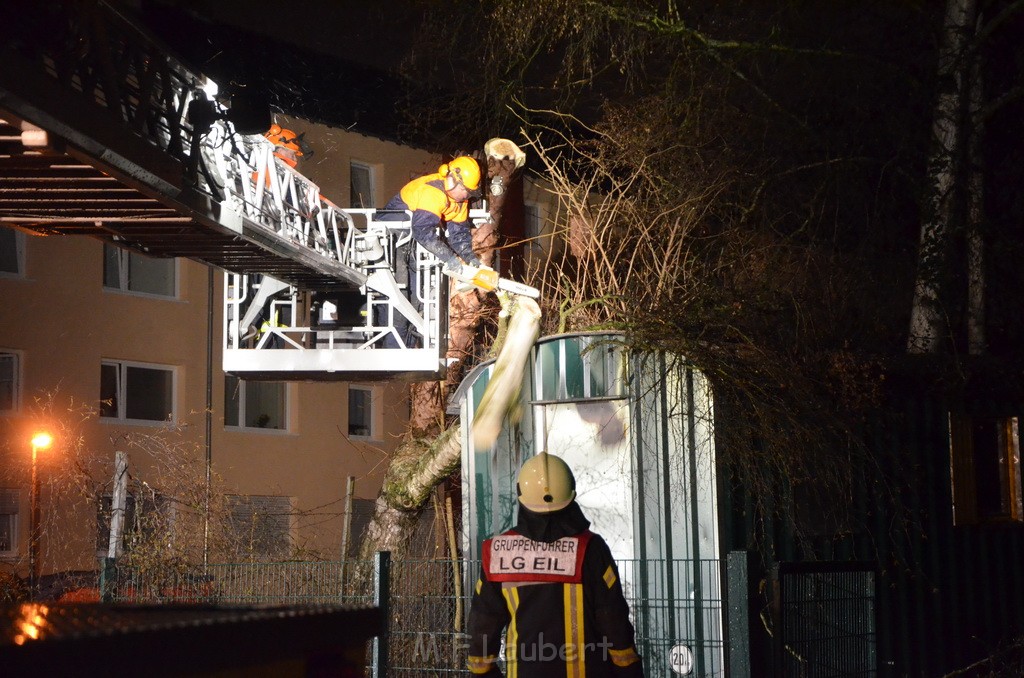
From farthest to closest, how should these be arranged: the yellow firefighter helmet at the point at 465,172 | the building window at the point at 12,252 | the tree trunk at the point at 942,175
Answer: the building window at the point at 12,252, the tree trunk at the point at 942,175, the yellow firefighter helmet at the point at 465,172

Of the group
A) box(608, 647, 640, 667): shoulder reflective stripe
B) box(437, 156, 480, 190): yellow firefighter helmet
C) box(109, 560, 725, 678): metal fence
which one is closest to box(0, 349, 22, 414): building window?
box(437, 156, 480, 190): yellow firefighter helmet

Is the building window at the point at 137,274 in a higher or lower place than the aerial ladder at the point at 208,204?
higher

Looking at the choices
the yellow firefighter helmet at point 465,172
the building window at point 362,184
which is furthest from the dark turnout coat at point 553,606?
the building window at point 362,184

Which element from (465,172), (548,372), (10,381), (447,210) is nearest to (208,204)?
(548,372)

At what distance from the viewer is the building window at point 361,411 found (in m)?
24.1

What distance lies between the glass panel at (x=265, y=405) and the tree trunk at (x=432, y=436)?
6972mm

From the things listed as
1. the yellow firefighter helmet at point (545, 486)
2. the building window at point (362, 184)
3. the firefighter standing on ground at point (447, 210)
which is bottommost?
the yellow firefighter helmet at point (545, 486)

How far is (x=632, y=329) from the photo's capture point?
8.70 meters

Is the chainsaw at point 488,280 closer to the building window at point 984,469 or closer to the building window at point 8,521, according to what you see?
the building window at point 984,469

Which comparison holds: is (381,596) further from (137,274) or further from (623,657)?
(137,274)

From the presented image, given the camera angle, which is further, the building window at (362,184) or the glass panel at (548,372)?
the building window at (362,184)

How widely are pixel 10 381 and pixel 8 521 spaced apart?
2051 mm

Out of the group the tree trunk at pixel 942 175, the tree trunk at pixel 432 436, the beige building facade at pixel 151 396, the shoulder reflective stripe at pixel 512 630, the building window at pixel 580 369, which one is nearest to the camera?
the shoulder reflective stripe at pixel 512 630

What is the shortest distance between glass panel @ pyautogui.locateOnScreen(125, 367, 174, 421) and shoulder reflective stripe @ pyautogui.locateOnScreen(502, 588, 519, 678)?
1635 cm
